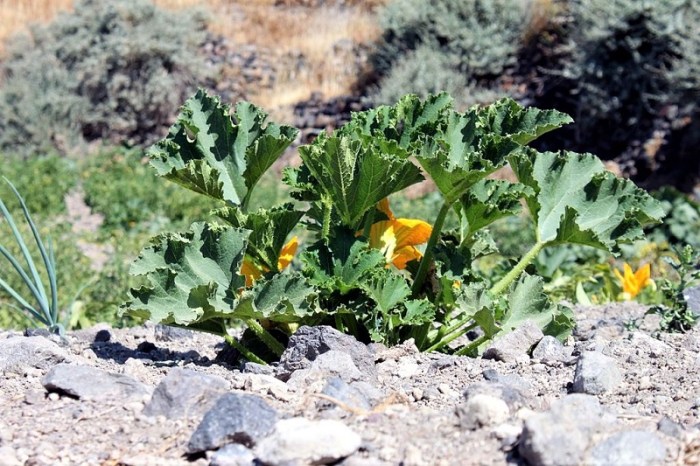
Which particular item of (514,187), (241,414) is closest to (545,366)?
(514,187)

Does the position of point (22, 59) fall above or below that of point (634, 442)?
below

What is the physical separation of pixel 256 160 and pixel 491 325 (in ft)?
2.75

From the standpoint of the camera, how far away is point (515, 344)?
9.18ft

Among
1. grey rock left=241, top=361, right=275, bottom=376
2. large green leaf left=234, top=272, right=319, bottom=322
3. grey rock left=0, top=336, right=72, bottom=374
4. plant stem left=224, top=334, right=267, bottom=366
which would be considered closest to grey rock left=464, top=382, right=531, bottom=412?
large green leaf left=234, top=272, right=319, bottom=322

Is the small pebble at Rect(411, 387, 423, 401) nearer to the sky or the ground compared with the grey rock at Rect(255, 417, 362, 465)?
nearer to the ground

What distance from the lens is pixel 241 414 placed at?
2.01 metres

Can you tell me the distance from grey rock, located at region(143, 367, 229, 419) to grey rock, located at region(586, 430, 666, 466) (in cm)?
92

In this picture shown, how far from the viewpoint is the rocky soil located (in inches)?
75.0

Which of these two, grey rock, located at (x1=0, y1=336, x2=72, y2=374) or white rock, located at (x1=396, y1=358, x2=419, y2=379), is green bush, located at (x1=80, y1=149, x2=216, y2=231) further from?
white rock, located at (x1=396, y1=358, x2=419, y2=379)

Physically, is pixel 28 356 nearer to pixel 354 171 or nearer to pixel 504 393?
pixel 354 171

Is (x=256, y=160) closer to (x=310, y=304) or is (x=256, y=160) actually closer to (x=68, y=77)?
(x=310, y=304)

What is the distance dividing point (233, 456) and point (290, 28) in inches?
510

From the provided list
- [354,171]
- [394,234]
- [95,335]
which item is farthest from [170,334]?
[354,171]

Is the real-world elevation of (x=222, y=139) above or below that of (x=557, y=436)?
above
